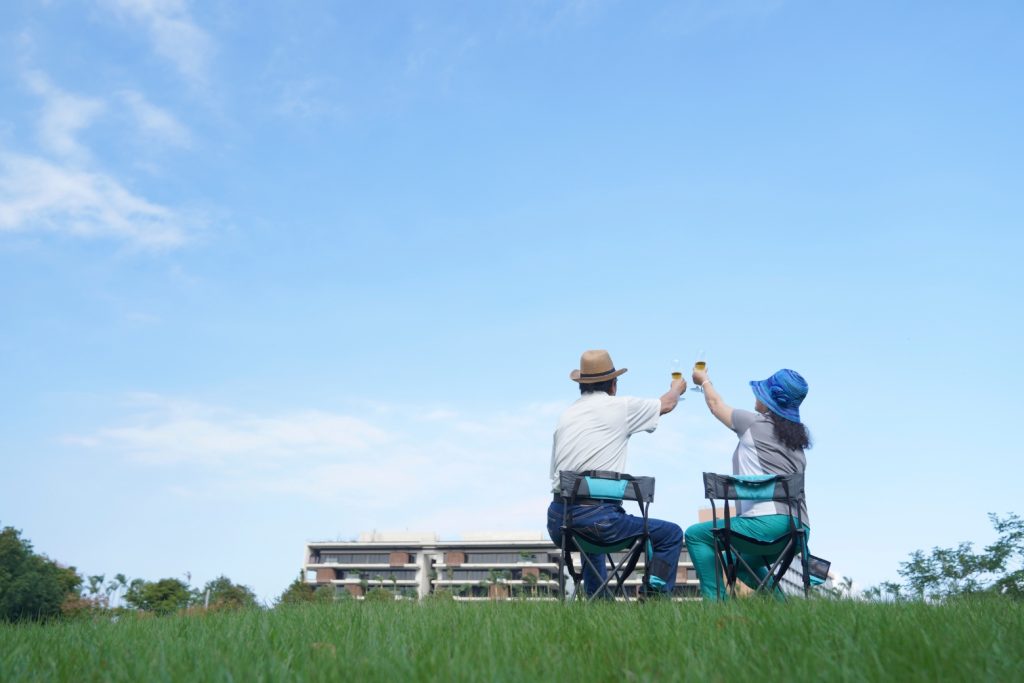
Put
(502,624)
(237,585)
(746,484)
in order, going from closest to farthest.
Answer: (502,624) → (746,484) → (237,585)

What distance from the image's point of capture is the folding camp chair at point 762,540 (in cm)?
522

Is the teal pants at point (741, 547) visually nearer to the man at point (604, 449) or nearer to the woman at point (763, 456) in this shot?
the woman at point (763, 456)

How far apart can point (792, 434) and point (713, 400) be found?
652 mm

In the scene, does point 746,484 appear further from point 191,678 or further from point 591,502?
point 191,678

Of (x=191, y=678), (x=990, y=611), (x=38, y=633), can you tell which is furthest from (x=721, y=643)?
(x=38, y=633)

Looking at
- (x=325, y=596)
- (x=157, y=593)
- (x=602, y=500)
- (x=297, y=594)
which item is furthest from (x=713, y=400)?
(x=157, y=593)

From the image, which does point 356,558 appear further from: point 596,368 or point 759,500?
point 759,500

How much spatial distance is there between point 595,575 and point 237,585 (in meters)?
94.2

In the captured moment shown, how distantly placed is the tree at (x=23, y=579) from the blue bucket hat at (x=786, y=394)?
44.0 m

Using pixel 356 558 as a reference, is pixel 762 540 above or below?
below

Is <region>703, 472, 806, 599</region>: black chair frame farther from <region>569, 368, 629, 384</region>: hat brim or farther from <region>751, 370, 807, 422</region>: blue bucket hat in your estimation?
<region>569, 368, 629, 384</region>: hat brim

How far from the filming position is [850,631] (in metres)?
3.13

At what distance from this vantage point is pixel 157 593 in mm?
78188

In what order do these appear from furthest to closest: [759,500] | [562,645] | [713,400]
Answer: [713,400]
[759,500]
[562,645]
